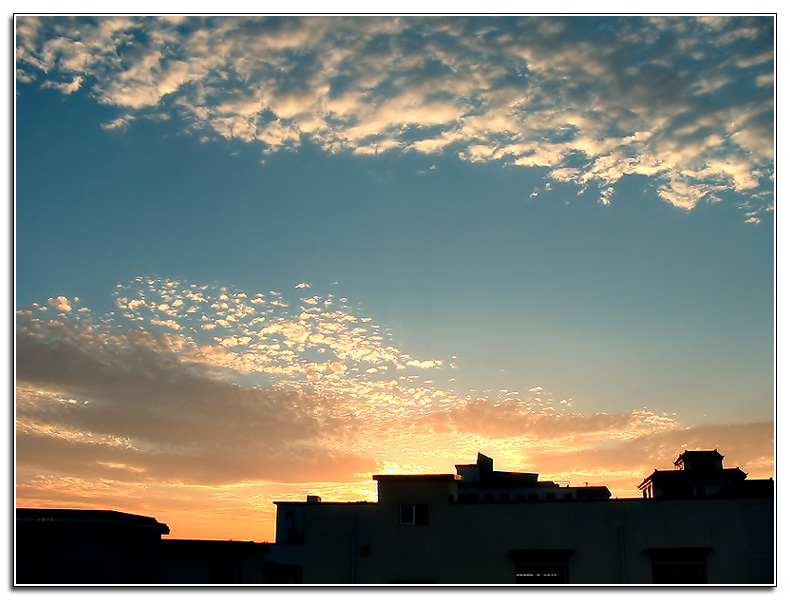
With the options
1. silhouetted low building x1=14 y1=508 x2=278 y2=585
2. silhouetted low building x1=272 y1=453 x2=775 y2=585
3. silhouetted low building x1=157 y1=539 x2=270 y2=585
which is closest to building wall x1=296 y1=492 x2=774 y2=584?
silhouetted low building x1=272 y1=453 x2=775 y2=585

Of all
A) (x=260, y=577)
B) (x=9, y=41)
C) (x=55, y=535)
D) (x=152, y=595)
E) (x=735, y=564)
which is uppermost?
(x=9, y=41)

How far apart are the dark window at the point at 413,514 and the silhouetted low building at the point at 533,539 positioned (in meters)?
0.04

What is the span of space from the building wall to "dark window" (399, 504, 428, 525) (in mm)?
172

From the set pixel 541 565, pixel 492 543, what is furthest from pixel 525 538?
pixel 492 543

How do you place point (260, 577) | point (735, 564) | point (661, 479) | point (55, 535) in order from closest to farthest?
point (55, 535) → point (735, 564) → point (260, 577) → point (661, 479)

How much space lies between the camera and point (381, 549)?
1174 inches

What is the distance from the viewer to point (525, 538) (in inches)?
1145

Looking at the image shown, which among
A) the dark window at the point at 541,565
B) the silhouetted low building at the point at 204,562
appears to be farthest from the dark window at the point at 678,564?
the silhouetted low building at the point at 204,562

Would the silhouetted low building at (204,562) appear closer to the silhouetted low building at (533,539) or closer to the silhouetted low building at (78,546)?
the silhouetted low building at (78,546)

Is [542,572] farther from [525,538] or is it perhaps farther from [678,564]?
[678,564]

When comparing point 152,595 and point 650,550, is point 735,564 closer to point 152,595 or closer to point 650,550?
point 650,550

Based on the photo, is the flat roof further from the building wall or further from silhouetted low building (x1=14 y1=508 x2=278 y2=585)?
silhouetted low building (x1=14 y1=508 x2=278 y2=585)

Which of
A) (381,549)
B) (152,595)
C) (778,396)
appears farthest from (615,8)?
(381,549)

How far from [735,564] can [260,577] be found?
20.3 m
